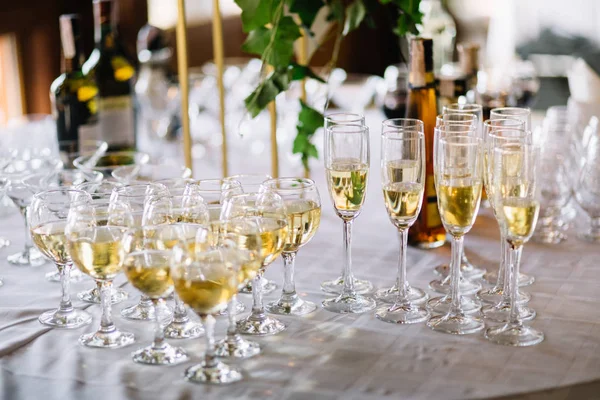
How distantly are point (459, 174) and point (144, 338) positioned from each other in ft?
1.77

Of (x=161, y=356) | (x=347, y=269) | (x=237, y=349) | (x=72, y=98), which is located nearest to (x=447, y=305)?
(x=347, y=269)

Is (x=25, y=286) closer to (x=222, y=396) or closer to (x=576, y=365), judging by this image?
(x=222, y=396)

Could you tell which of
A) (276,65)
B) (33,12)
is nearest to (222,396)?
(276,65)

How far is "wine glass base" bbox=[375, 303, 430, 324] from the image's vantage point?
1312mm

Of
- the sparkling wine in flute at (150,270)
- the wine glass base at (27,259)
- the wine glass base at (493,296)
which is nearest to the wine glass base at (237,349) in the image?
the sparkling wine in flute at (150,270)

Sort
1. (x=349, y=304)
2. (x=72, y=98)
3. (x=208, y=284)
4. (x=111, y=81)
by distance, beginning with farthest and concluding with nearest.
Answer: (x=111, y=81), (x=72, y=98), (x=349, y=304), (x=208, y=284)

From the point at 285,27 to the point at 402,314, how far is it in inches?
24.6

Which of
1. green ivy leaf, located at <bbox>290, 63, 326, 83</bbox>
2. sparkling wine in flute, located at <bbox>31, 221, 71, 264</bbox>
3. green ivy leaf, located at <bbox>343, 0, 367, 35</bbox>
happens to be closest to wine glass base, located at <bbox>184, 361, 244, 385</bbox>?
sparkling wine in flute, located at <bbox>31, 221, 71, 264</bbox>

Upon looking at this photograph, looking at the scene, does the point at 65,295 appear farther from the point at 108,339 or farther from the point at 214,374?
the point at 214,374

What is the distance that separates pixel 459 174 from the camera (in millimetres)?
1257

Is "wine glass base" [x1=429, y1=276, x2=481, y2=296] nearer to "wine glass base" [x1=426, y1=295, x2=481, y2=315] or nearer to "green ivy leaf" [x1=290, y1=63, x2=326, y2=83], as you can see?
"wine glass base" [x1=426, y1=295, x2=481, y2=315]

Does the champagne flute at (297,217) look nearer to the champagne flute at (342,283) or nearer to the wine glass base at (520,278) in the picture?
the champagne flute at (342,283)

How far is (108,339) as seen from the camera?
125cm

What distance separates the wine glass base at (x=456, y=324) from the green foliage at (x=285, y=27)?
0.56 metres
